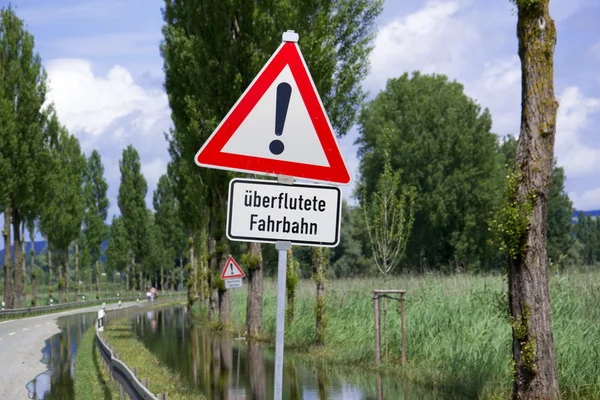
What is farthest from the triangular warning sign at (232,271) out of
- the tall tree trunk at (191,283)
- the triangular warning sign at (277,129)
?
the triangular warning sign at (277,129)

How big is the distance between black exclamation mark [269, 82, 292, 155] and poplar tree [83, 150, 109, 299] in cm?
7122

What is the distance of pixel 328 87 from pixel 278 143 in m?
17.4

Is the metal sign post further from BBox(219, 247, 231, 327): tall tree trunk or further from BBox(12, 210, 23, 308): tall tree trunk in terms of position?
BBox(12, 210, 23, 308): tall tree trunk

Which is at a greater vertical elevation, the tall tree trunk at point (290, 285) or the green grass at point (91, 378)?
the tall tree trunk at point (290, 285)

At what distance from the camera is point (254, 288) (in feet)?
79.4

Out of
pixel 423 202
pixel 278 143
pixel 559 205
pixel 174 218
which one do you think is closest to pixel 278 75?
pixel 278 143

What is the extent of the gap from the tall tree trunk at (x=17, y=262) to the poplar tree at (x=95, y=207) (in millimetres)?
22978

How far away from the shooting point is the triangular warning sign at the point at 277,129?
179 inches

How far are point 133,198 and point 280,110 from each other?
82.7 metres

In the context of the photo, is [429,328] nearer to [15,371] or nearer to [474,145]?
[15,371]

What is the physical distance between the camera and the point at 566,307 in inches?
563

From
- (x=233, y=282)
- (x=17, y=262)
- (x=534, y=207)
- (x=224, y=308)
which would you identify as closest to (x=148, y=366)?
(x=233, y=282)

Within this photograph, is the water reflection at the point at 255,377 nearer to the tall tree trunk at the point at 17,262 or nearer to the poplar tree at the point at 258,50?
the poplar tree at the point at 258,50

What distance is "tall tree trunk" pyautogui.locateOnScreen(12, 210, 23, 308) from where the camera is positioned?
4838 cm
